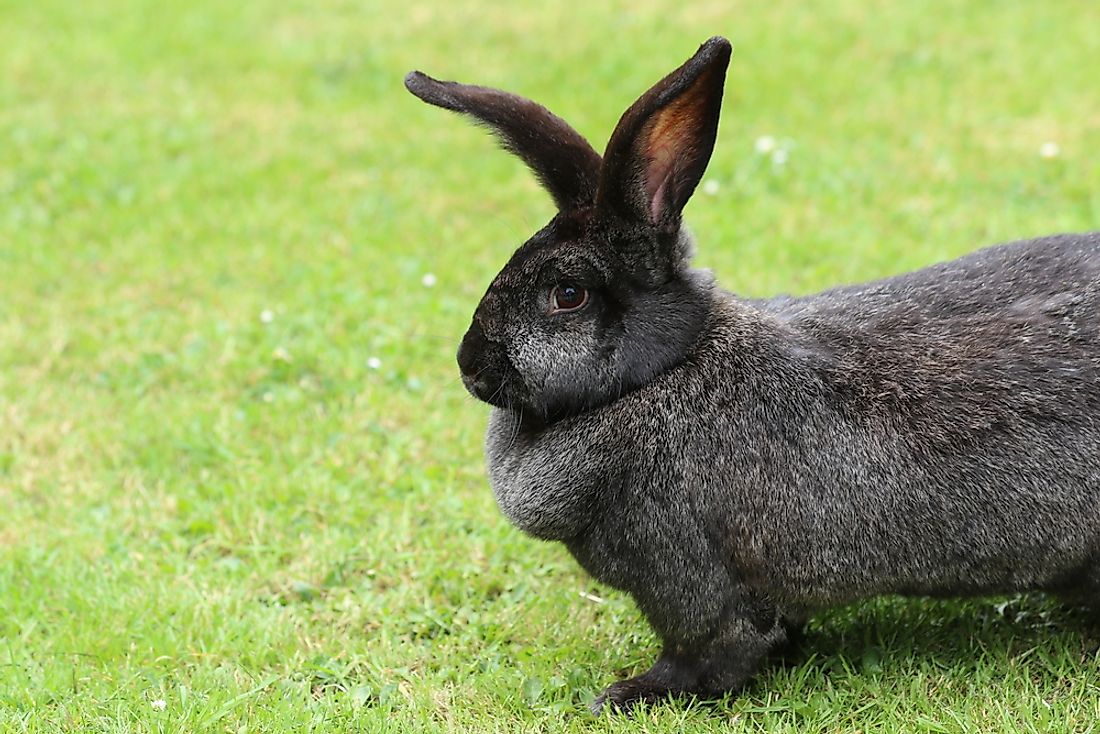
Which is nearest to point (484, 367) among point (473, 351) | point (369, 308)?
point (473, 351)

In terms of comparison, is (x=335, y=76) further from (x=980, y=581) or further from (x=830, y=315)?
(x=980, y=581)

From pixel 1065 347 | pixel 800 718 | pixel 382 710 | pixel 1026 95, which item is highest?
pixel 1026 95

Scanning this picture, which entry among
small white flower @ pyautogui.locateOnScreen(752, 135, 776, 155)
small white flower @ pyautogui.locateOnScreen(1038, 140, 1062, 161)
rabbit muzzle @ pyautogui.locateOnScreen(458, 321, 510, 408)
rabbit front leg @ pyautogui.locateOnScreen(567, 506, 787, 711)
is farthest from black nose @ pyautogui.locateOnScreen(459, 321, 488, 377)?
small white flower @ pyautogui.locateOnScreen(1038, 140, 1062, 161)

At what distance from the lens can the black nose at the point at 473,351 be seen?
11.9 feet

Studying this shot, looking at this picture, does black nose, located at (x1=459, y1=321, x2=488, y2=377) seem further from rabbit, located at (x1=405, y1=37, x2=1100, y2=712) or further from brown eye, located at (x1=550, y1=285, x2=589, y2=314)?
brown eye, located at (x1=550, y1=285, x2=589, y2=314)

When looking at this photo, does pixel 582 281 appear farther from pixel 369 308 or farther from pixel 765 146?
pixel 765 146

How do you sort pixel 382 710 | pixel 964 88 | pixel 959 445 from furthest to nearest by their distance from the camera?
1. pixel 964 88
2. pixel 382 710
3. pixel 959 445

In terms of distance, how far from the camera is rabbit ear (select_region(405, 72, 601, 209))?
11.9ft

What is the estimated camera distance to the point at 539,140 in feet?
11.9

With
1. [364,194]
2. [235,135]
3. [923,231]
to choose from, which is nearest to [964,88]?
[923,231]

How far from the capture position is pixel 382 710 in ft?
12.3

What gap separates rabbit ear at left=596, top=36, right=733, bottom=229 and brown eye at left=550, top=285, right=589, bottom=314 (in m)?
0.24

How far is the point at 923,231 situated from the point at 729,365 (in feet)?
10.7

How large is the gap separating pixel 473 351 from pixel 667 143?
784 millimetres
